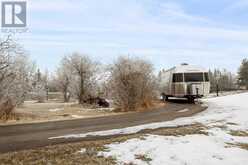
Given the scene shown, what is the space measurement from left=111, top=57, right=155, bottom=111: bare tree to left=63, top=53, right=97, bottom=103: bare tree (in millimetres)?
16851

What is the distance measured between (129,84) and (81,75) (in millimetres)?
21937

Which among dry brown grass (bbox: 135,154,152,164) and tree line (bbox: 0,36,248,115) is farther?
tree line (bbox: 0,36,248,115)

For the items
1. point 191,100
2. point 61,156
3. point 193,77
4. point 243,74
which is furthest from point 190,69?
point 243,74

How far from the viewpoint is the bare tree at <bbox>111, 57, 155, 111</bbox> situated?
2680 centimetres

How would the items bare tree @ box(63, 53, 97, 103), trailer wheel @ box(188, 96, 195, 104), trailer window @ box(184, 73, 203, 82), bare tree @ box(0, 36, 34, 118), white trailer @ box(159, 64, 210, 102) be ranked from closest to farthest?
1. bare tree @ box(0, 36, 34, 118)
2. white trailer @ box(159, 64, 210, 102)
3. trailer window @ box(184, 73, 203, 82)
4. trailer wheel @ box(188, 96, 195, 104)
5. bare tree @ box(63, 53, 97, 103)

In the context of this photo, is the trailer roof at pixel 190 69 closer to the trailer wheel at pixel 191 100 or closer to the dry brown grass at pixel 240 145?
the trailer wheel at pixel 191 100

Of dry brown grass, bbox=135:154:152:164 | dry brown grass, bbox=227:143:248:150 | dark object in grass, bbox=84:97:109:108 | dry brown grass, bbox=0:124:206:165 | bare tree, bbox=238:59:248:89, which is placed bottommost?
dry brown grass, bbox=227:143:248:150

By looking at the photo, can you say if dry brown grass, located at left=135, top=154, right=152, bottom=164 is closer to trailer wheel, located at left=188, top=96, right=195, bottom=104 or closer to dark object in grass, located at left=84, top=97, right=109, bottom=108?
trailer wheel, located at left=188, top=96, right=195, bottom=104

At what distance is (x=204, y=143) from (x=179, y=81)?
75.3ft

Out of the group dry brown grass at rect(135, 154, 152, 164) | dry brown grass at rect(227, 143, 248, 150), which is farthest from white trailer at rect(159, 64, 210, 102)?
dry brown grass at rect(135, 154, 152, 164)

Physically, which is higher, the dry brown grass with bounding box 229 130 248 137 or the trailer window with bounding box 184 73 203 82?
the trailer window with bounding box 184 73 203 82

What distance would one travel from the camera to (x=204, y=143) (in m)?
10.5

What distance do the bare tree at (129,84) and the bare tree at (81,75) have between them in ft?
55.3

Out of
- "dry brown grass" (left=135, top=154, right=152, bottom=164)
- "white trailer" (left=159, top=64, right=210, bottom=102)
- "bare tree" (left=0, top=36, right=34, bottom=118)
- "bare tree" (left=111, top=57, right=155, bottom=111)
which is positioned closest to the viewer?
"dry brown grass" (left=135, top=154, right=152, bottom=164)
